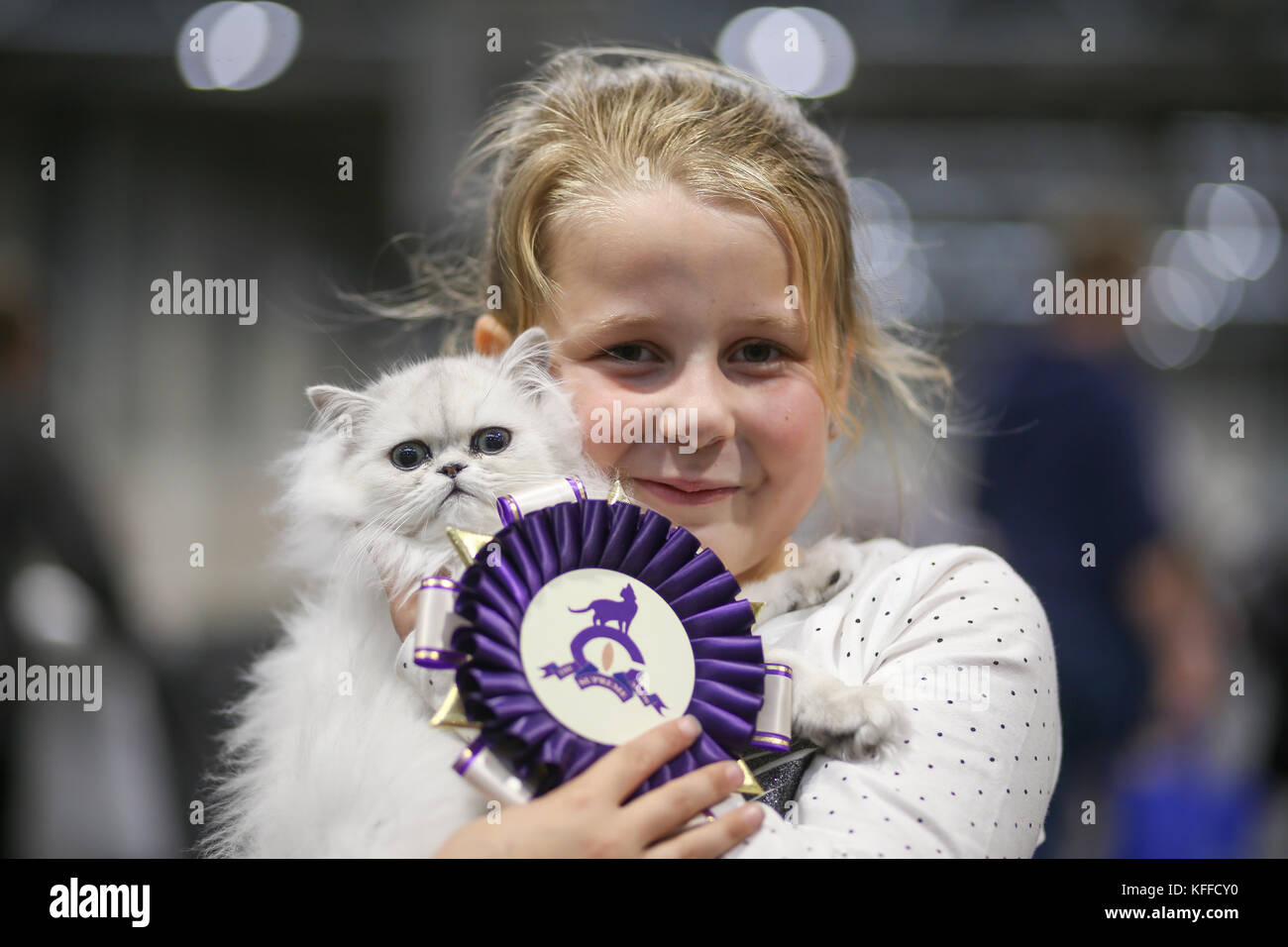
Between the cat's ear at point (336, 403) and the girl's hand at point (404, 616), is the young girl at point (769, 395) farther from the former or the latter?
the cat's ear at point (336, 403)

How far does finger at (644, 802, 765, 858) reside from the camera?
0.74m

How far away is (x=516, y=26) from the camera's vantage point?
2504 mm

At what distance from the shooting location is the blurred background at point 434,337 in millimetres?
1876

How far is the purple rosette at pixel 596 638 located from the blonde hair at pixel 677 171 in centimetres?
35

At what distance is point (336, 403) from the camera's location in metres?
1.03

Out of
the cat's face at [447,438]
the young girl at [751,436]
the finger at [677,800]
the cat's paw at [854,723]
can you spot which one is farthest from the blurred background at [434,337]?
the finger at [677,800]

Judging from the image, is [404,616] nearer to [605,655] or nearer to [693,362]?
[605,655]

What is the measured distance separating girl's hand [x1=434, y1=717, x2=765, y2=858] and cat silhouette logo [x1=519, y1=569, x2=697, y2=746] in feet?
0.08

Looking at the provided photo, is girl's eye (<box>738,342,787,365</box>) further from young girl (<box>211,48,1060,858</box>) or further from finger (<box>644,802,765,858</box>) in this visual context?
finger (<box>644,802,765,858</box>)

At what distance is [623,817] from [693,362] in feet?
1.51

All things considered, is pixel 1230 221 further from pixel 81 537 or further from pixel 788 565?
pixel 81 537

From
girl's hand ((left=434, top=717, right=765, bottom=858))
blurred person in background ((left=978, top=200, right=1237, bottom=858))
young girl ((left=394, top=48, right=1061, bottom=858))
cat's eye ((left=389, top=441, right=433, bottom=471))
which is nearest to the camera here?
girl's hand ((left=434, top=717, right=765, bottom=858))

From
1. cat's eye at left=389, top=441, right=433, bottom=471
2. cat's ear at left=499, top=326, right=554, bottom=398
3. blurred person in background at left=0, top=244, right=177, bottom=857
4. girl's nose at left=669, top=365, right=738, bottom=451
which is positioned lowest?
blurred person in background at left=0, top=244, right=177, bottom=857

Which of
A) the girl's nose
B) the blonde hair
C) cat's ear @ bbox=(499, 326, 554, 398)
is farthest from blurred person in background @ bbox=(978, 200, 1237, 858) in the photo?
cat's ear @ bbox=(499, 326, 554, 398)
